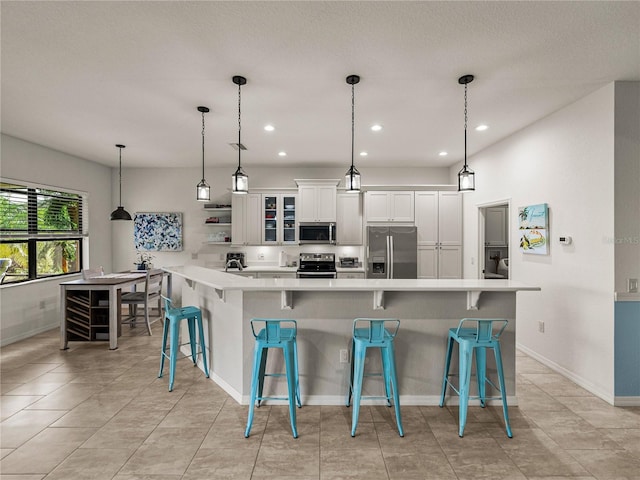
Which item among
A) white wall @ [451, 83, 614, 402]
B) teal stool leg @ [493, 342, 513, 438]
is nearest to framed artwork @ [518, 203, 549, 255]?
white wall @ [451, 83, 614, 402]

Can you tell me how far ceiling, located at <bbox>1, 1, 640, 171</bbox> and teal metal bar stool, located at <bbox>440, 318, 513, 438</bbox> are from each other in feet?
Result: 6.48

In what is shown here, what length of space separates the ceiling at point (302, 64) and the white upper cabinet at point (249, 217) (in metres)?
1.81

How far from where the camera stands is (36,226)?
16.7ft

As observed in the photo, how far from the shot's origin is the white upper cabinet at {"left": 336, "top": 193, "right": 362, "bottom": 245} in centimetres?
623

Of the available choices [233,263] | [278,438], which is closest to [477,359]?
[278,438]

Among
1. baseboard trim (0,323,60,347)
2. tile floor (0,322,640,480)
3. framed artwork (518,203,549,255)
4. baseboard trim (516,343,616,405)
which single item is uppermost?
framed artwork (518,203,549,255)

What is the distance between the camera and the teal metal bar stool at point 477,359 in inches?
102

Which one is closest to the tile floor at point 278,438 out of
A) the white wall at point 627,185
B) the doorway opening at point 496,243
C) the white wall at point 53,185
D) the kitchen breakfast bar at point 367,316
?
the kitchen breakfast bar at point 367,316

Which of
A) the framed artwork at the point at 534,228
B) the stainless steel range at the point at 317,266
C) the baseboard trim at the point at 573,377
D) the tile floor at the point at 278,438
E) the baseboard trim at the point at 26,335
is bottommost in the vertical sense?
the tile floor at the point at 278,438

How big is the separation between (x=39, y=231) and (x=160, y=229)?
1.88 metres

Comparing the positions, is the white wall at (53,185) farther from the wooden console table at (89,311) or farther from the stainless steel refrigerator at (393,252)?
the stainless steel refrigerator at (393,252)

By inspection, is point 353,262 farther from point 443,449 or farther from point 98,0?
point 98,0

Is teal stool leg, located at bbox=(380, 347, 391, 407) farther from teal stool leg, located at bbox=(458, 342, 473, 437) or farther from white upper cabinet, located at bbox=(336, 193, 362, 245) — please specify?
white upper cabinet, located at bbox=(336, 193, 362, 245)

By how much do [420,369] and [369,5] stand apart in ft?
8.89
